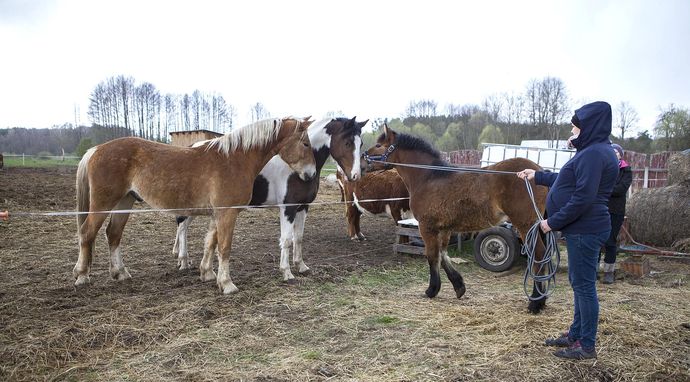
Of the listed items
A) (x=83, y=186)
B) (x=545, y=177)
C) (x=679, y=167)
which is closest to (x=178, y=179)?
(x=83, y=186)

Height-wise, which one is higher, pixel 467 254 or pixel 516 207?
pixel 516 207

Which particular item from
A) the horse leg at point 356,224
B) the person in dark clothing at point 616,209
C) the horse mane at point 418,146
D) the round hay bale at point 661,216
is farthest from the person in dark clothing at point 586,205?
the round hay bale at point 661,216

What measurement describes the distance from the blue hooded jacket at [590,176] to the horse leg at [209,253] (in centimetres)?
392

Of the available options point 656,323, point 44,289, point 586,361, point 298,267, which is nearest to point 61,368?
point 44,289

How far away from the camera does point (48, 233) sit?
8.23 meters

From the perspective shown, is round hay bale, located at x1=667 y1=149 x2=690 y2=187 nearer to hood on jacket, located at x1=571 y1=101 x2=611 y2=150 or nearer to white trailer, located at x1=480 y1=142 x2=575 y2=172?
white trailer, located at x1=480 y1=142 x2=575 y2=172

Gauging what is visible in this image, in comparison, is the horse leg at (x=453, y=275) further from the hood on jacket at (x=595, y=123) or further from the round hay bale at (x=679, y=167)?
the round hay bale at (x=679, y=167)

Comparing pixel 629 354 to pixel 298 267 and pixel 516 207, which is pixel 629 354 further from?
pixel 298 267

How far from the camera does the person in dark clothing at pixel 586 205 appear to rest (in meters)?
2.95

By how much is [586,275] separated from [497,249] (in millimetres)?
3643

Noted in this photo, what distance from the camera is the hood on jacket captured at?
2988 mm

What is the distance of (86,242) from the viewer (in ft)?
16.2

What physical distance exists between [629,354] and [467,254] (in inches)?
180

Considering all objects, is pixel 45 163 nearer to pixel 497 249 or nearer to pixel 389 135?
pixel 389 135
